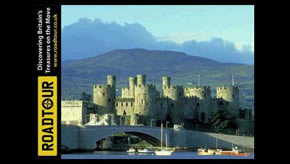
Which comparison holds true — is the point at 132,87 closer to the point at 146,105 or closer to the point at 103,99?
the point at 103,99

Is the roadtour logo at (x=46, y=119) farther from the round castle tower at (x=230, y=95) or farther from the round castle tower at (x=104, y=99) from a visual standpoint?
the round castle tower at (x=230, y=95)

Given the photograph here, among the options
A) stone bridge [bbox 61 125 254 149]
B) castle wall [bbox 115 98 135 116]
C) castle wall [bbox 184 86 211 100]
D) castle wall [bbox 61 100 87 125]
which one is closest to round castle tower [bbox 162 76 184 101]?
castle wall [bbox 184 86 211 100]

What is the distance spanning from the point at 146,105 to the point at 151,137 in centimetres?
480

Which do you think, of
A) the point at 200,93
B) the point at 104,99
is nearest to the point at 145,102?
the point at 104,99

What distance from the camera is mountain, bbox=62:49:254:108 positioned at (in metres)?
135

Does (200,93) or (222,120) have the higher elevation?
(200,93)

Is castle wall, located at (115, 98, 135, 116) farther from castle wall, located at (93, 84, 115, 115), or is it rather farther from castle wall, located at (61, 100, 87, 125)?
castle wall, located at (61, 100, 87, 125)

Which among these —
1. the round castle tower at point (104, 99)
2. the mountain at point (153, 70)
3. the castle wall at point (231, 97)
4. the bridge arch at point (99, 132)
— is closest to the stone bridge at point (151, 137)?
the bridge arch at point (99, 132)

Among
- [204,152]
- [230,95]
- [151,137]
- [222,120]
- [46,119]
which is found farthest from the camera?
[230,95]

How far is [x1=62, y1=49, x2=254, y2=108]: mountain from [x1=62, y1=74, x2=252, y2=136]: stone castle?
54273 mm

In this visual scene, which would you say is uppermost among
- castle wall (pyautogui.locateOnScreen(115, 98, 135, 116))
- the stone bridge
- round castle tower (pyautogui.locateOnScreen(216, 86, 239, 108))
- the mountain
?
the mountain

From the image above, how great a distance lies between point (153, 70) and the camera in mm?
153375
